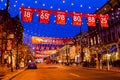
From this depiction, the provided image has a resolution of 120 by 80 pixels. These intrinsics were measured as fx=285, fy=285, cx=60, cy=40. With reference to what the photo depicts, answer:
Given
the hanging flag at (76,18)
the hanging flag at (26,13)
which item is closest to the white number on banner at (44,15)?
the hanging flag at (26,13)

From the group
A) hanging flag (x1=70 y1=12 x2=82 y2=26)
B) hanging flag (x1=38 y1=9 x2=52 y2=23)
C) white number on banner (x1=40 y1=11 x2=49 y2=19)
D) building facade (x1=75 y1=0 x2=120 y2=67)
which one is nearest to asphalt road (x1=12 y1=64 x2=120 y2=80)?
hanging flag (x1=70 y1=12 x2=82 y2=26)

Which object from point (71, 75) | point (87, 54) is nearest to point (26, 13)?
point (71, 75)

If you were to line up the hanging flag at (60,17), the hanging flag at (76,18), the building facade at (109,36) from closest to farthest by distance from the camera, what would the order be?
the hanging flag at (60,17) < the hanging flag at (76,18) < the building facade at (109,36)

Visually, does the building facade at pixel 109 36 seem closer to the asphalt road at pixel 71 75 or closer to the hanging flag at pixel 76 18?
the asphalt road at pixel 71 75

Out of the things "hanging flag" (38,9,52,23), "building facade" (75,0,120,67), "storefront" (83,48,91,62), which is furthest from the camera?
"storefront" (83,48,91,62)

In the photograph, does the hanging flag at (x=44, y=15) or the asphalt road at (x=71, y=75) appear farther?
the hanging flag at (x=44, y=15)

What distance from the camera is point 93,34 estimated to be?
246 feet

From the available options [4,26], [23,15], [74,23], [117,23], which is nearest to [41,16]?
[23,15]

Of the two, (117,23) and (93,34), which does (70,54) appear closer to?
(93,34)

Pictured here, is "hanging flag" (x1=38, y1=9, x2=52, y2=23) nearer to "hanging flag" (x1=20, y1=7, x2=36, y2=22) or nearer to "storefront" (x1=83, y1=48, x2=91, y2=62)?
"hanging flag" (x1=20, y1=7, x2=36, y2=22)

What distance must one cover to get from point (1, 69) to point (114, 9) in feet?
91.1

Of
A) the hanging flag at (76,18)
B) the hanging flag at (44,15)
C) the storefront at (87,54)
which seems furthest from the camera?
the storefront at (87,54)

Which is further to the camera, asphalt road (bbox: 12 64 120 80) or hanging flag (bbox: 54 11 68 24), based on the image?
hanging flag (bbox: 54 11 68 24)

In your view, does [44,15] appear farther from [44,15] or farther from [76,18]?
[76,18]
